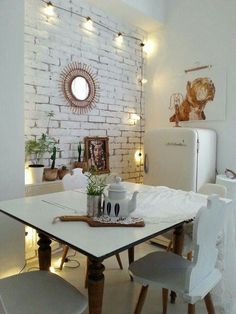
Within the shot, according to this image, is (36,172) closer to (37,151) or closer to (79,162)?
(37,151)

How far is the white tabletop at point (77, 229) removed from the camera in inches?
43.3

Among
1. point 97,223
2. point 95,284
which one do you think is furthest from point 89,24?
point 95,284

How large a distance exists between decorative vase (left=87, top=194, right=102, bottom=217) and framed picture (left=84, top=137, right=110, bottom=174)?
4.98 ft

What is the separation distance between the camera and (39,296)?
124 cm

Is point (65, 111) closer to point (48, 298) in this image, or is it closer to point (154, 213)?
point (154, 213)

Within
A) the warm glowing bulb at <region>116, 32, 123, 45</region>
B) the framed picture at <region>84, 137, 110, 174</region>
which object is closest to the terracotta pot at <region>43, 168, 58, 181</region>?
the framed picture at <region>84, 137, 110, 174</region>

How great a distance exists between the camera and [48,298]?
48.4 inches

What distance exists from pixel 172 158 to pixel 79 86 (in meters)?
1.27

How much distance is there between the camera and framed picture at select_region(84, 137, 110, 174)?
3018 millimetres

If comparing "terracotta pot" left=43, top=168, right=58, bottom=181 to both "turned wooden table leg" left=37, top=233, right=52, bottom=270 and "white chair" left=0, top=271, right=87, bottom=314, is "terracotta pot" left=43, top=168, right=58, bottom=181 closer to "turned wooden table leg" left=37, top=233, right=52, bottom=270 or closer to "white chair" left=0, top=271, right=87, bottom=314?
"turned wooden table leg" left=37, top=233, right=52, bottom=270

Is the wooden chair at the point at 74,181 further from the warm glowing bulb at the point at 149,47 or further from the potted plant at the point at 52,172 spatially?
the warm glowing bulb at the point at 149,47

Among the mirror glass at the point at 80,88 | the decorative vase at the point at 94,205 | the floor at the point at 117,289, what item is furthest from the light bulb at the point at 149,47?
the decorative vase at the point at 94,205

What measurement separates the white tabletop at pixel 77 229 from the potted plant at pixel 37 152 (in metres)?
0.70

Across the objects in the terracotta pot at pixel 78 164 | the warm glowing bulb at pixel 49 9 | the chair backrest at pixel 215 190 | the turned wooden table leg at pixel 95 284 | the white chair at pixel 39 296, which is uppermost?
the warm glowing bulb at pixel 49 9
